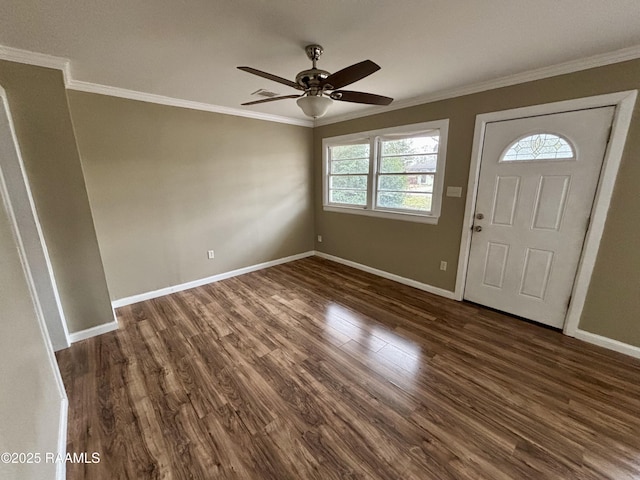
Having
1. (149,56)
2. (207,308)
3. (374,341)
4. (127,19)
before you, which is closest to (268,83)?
(149,56)

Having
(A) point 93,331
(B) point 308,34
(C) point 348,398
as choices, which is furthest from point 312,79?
(A) point 93,331

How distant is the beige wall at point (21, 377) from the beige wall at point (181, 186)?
170 centimetres

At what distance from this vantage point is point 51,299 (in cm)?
220

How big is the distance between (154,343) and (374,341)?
206 centimetres

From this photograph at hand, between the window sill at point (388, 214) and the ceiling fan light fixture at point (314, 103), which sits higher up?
the ceiling fan light fixture at point (314, 103)

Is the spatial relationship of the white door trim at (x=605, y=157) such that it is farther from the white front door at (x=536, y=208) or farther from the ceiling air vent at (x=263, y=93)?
the ceiling air vent at (x=263, y=93)

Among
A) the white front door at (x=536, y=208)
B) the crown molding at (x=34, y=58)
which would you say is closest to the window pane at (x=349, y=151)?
the white front door at (x=536, y=208)

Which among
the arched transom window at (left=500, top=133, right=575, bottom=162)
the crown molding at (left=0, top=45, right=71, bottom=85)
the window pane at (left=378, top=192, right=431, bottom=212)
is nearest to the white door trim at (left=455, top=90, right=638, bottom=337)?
the arched transom window at (left=500, top=133, right=575, bottom=162)

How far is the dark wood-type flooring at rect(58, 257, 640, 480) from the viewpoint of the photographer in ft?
4.51

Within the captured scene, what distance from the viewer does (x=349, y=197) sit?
4.33 meters

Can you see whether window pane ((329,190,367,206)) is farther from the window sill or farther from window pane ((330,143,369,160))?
window pane ((330,143,369,160))

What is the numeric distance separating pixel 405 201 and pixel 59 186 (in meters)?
3.70

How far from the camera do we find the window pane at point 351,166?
13.1 ft

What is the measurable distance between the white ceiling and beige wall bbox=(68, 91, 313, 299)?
63cm
